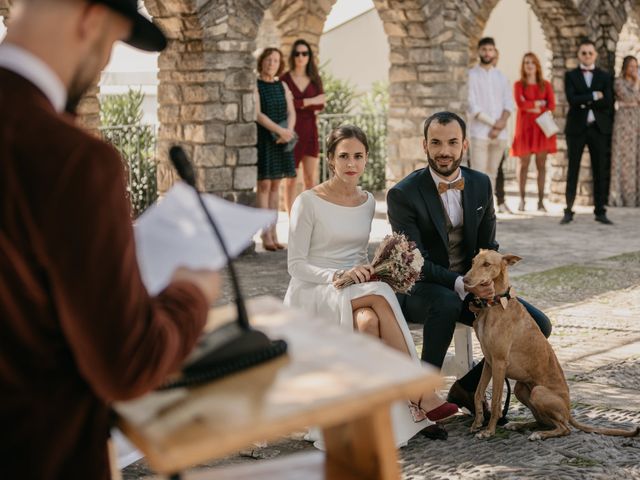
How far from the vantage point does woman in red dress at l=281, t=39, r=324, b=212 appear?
10797mm

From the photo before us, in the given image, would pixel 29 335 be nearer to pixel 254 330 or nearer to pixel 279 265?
pixel 254 330

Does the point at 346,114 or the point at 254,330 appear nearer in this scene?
the point at 254,330

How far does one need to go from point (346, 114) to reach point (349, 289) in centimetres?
1104

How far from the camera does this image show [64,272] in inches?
63.5

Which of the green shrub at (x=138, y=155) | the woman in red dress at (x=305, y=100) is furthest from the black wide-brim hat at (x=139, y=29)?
the green shrub at (x=138, y=155)

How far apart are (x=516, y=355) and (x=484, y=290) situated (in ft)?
1.05

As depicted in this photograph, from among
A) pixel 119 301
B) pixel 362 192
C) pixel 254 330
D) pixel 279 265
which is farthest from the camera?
pixel 279 265

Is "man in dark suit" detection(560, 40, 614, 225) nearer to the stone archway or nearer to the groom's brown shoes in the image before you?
the stone archway

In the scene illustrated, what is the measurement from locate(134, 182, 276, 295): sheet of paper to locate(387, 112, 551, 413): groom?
3006 millimetres

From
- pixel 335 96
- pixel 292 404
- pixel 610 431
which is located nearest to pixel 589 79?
pixel 335 96

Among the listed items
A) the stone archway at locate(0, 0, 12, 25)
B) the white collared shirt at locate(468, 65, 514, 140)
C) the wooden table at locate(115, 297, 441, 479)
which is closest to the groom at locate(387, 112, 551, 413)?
the wooden table at locate(115, 297, 441, 479)

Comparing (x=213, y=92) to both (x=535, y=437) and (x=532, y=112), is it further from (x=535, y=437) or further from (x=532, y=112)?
(x=535, y=437)

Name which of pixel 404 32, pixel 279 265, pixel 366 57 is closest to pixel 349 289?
pixel 279 265

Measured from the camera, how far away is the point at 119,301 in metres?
1.64
